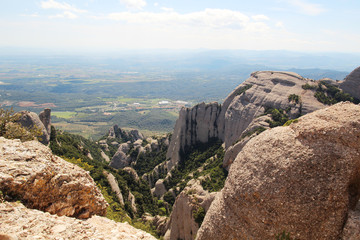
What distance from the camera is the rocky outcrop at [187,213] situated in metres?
30.8

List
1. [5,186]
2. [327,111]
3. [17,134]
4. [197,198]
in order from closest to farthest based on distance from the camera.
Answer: [5,186] → [327,111] → [17,134] → [197,198]

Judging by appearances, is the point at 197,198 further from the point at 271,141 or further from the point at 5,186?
the point at 5,186

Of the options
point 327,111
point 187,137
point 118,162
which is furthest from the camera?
point 118,162

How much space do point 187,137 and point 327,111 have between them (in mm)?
57597

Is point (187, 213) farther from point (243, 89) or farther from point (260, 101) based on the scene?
point (243, 89)

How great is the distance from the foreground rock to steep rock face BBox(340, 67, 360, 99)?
62.5 metres

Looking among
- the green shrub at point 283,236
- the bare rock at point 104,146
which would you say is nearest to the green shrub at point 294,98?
the green shrub at point 283,236

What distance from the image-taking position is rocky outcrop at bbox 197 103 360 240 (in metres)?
11.3

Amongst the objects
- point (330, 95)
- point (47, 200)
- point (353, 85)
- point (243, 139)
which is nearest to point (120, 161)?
point (243, 139)

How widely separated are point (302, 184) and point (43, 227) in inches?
508

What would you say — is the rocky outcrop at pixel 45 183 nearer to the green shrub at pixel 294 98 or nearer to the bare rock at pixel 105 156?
the green shrub at pixel 294 98

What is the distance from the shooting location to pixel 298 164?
40.0 feet

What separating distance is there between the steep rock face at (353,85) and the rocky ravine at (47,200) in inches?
2451

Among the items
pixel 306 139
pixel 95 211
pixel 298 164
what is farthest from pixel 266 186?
pixel 95 211
